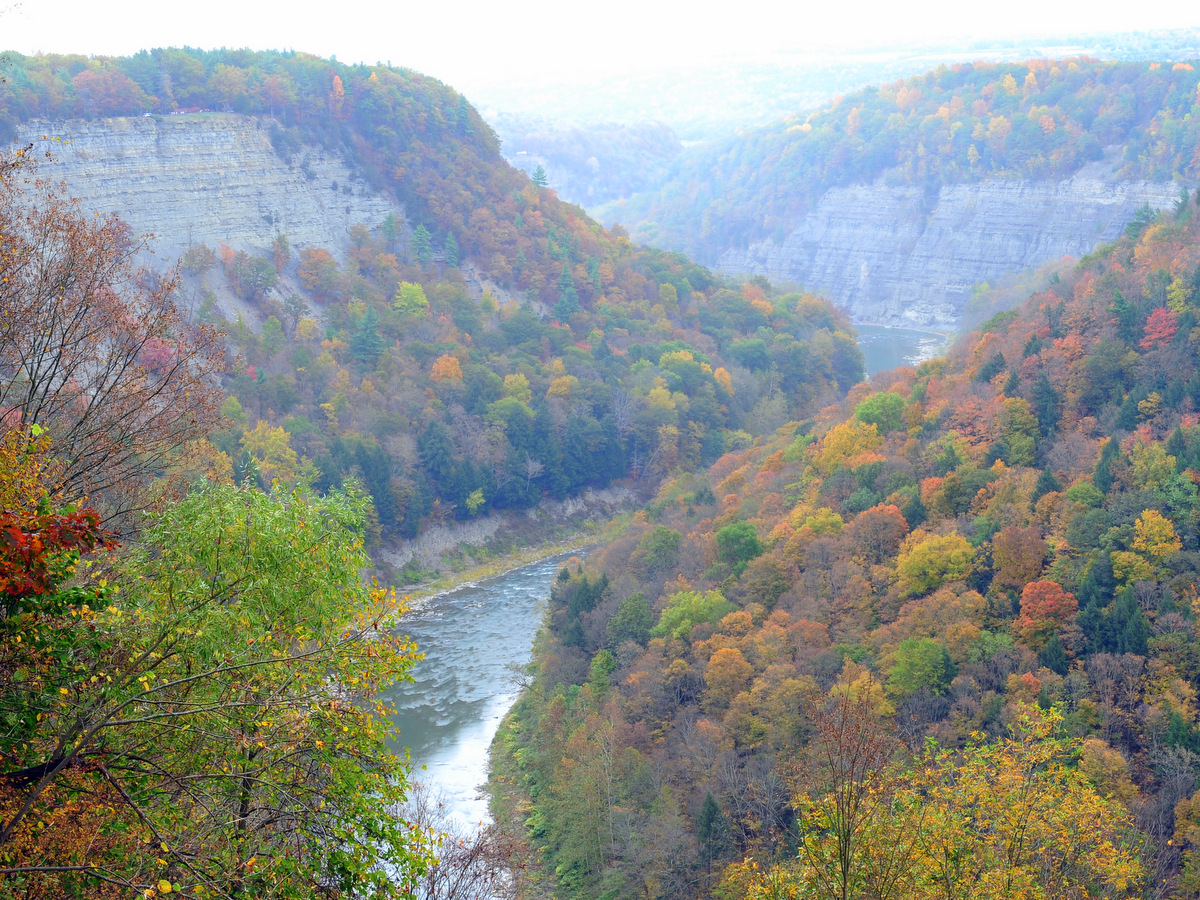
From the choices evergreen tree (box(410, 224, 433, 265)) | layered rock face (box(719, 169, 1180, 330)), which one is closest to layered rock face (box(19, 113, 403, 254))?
evergreen tree (box(410, 224, 433, 265))

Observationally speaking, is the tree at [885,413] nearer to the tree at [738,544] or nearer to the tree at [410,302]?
the tree at [738,544]

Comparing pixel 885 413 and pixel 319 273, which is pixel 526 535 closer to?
pixel 885 413

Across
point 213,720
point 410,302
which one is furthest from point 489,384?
point 213,720

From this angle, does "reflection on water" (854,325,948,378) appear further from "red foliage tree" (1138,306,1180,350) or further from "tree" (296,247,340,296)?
"red foliage tree" (1138,306,1180,350)

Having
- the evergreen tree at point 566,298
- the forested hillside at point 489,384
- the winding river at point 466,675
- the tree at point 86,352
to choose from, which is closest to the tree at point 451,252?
the forested hillside at point 489,384

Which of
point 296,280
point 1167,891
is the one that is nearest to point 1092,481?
point 1167,891
